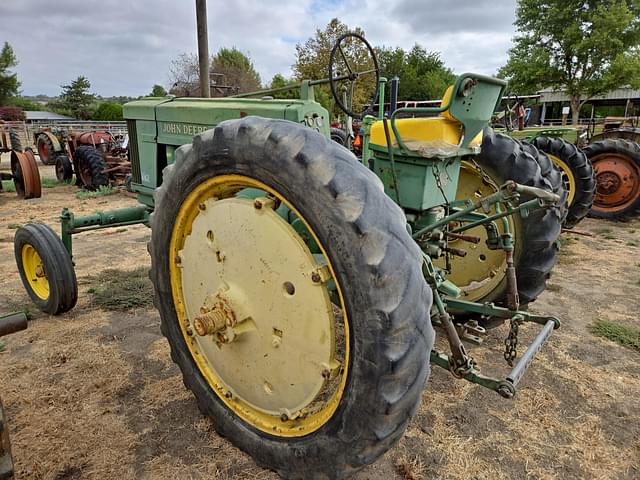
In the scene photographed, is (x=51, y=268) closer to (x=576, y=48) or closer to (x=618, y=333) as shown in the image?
(x=618, y=333)

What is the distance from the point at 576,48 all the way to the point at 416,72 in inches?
926

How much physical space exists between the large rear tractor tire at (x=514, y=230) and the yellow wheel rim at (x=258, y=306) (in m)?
1.75

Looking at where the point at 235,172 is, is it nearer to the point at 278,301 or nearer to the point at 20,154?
the point at 278,301

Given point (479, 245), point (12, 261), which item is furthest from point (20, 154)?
point (479, 245)

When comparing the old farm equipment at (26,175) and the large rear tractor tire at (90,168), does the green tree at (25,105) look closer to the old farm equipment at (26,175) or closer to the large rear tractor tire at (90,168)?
the large rear tractor tire at (90,168)

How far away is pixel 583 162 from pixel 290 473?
20.4 feet

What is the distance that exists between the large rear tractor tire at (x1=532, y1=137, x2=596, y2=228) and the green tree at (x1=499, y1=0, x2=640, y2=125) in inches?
804

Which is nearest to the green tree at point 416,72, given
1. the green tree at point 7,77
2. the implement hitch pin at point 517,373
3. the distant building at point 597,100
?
the distant building at point 597,100

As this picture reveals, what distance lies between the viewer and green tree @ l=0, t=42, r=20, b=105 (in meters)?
42.2

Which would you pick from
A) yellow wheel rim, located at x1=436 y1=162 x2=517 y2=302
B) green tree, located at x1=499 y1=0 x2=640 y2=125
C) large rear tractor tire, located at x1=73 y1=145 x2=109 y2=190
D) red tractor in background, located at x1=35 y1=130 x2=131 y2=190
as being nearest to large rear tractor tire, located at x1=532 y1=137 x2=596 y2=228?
yellow wheel rim, located at x1=436 y1=162 x2=517 y2=302

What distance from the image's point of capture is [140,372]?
2.71 m

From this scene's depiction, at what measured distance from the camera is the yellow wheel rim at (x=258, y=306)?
1.48 meters

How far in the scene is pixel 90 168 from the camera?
31.8 ft

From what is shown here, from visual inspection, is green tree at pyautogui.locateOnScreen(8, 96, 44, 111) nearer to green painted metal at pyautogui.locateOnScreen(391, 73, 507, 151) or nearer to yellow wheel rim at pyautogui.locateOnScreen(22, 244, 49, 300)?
yellow wheel rim at pyautogui.locateOnScreen(22, 244, 49, 300)
